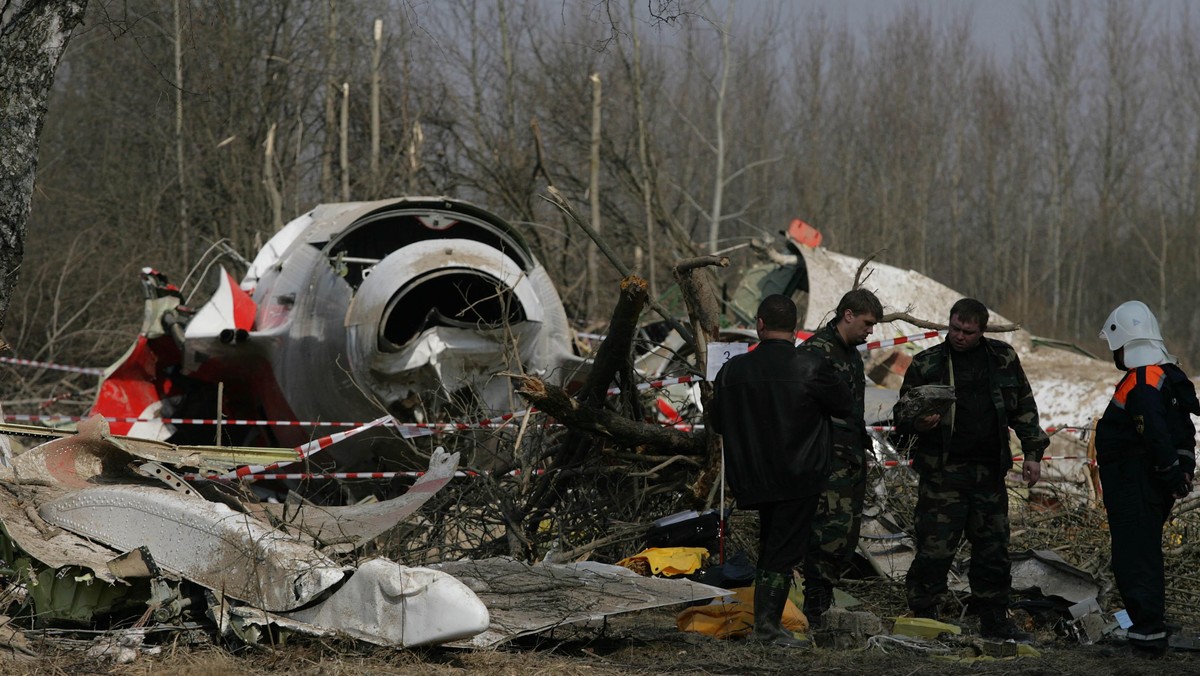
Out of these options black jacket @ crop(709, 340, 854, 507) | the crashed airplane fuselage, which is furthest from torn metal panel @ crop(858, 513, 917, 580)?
the crashed airplane fuselage

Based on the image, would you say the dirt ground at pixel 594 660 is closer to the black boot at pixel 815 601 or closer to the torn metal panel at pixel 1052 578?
the black boot at pixel 815 601

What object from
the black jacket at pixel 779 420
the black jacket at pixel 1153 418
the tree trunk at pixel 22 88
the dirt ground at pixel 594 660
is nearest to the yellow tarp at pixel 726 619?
the dirt ground at pixel 594 660

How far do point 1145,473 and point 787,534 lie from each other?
5.27 ft

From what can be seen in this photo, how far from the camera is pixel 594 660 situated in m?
4.81

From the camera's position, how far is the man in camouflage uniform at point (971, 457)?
5.71 meters

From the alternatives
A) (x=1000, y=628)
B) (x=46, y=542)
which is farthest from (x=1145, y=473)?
(x=46, y=542)

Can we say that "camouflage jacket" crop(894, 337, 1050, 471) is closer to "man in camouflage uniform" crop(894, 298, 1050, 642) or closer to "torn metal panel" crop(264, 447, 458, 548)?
"man in camouflage uniform" crop(894, 298, 1050, 642)

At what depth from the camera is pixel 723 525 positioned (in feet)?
21.6

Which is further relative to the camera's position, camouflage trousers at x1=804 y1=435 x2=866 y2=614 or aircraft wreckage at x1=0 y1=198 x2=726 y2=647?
camouflage trousers at x1=804 y1=435 x2=866 y2=614

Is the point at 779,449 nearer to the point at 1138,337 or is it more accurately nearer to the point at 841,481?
the point at 841,481

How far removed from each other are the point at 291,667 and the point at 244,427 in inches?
269

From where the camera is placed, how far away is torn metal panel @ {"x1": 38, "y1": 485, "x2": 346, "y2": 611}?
16.0 ft

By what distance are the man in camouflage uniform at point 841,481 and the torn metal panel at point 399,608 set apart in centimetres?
183

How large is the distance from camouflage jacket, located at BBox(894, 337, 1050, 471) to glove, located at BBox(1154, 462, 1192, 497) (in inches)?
20.5
